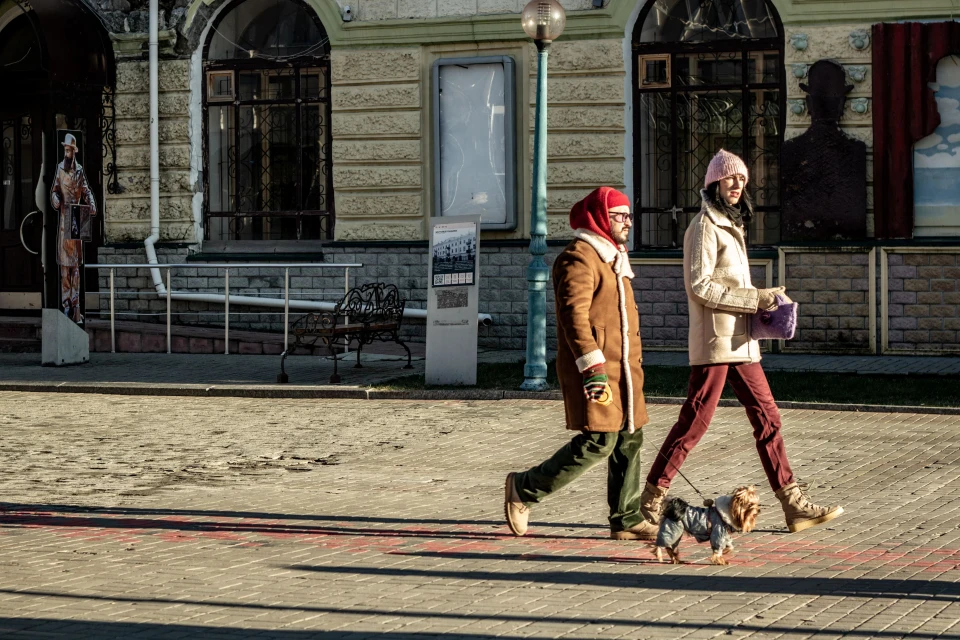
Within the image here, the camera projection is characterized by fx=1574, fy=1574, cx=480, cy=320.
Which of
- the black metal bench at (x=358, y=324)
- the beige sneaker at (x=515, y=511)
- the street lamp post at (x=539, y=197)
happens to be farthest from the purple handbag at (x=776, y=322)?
the black metal bench at (x=358, y=324)

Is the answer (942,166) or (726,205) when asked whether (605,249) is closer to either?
(726,205)

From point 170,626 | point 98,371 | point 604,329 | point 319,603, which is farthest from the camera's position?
point 98,371

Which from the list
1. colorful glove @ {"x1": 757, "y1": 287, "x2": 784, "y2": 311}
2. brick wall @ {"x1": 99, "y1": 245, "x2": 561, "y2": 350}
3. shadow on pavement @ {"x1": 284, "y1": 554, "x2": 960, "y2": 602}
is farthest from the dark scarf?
brick wall @ {"x1": 99, "y1": 245, "x2": 561, "y2": 350}

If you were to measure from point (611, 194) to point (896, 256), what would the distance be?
11.4 m

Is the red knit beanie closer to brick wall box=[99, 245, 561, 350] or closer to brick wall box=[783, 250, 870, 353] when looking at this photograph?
brick wall box=[783, 250, 870, 353]

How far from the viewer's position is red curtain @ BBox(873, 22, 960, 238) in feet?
59.8

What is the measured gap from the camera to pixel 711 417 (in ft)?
25.9

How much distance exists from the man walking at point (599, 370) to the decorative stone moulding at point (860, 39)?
1147cm

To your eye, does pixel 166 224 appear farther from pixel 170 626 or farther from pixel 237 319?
pixel 170 626

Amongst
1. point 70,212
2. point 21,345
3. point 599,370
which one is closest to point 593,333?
point 599,370

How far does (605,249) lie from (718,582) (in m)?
1.75

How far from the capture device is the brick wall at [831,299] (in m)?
18.6

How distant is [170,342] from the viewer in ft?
64.4

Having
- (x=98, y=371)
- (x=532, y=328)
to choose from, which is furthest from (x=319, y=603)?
(x=98, y=371)
